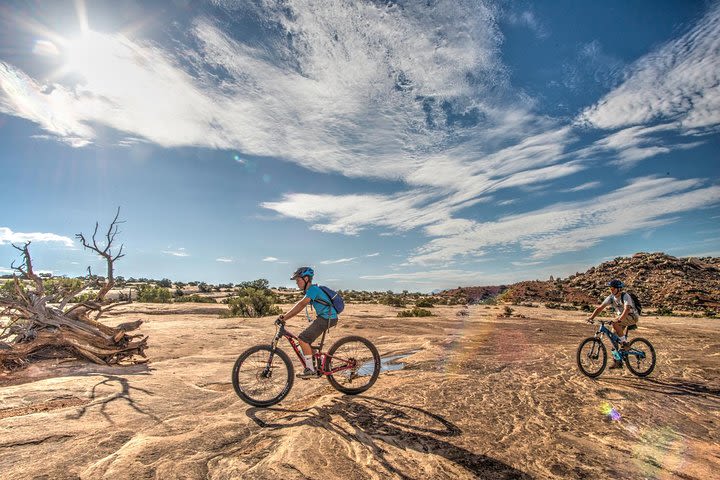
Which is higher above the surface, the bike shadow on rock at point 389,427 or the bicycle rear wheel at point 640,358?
the bicycle rear wheel at point 640,358

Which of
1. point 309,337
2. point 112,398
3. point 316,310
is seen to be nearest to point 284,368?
point 309,337

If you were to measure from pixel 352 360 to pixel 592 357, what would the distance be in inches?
238

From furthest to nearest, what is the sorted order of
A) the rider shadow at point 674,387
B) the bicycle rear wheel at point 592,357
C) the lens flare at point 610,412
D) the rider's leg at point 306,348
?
the bicycle rear wheel at point 592,357 < the rider shadow at point 674,387 < the rider's leg at point 306,348 < the lens flare at point 610,412

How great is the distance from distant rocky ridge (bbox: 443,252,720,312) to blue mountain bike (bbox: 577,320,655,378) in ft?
104

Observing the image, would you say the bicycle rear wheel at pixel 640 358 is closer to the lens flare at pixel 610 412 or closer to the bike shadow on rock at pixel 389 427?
the lens flare at pixel 610 412

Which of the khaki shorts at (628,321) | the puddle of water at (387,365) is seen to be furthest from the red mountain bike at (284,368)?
the khaki shorts at (628,321)

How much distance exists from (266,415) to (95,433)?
83.1 inches

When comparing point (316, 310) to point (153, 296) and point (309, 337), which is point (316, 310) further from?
point (153, 296)

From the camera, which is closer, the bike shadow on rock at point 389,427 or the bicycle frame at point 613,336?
the bike shadow on rock at point 389,427

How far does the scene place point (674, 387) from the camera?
7316 mm

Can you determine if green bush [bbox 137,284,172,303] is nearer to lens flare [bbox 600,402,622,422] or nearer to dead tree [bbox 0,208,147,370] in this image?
dead tree [bbox 0,208,147,370]

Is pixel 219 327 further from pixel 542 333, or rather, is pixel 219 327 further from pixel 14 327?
pixel 542 333

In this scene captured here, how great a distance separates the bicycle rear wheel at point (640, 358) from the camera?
324 inches

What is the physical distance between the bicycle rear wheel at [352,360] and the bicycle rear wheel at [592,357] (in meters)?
5.28
